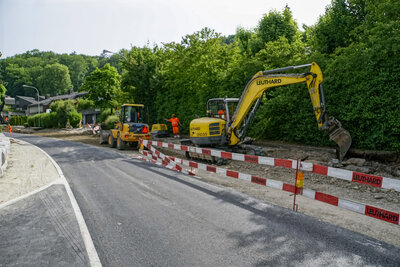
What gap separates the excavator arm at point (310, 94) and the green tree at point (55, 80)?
102167mm

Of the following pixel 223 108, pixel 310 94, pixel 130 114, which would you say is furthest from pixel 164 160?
pixel 130 114

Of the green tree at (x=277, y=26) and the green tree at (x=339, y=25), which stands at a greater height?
the green tree at (x=277, y=26)

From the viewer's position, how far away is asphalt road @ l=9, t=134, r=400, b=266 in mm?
3658

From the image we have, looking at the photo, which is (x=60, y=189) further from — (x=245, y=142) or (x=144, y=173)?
(x=245, y=142)

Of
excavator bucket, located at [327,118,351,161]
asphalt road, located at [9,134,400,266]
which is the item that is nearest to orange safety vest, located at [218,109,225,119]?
excavator bucket, located at [327,118,351,161]

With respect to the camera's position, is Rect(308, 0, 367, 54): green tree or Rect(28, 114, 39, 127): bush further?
Rect(28, 114, 39, 127): bush

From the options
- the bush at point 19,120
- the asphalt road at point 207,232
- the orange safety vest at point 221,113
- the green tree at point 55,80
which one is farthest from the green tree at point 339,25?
the green tree at point 55,80

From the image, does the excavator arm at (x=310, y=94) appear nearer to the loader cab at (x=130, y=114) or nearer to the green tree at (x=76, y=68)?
the loader cab at (x=130, y=114)

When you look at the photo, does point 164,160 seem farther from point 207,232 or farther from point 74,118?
point 74,118

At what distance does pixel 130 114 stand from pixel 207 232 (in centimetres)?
1262

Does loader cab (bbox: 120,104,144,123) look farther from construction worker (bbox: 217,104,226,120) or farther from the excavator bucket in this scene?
the excavator bucket

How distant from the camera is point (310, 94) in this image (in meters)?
9.44

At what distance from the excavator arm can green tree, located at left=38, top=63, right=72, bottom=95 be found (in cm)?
10217

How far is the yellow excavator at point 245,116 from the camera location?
366 inches
